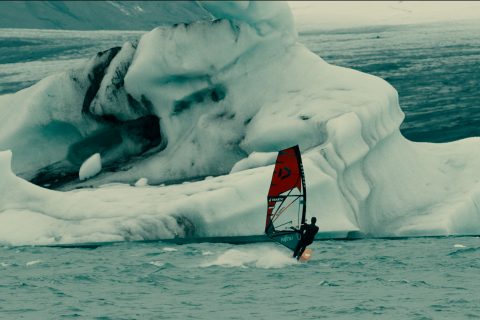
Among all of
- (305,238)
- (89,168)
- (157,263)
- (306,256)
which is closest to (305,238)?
(305,238)

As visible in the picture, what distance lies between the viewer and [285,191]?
28641 millimetres

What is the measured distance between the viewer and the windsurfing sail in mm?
28406

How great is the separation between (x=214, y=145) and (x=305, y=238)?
20.3 feet

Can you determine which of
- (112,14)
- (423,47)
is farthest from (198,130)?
(112,14)

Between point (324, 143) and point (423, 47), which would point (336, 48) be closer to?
point (423, 47)

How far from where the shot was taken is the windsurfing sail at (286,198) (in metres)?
28.4

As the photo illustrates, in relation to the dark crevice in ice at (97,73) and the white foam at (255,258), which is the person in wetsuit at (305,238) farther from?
the dark crevice in ice at (97,73)

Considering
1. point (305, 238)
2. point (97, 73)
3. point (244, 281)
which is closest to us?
point (244, 281)

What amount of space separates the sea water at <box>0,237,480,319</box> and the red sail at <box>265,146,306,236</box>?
30.9 inches

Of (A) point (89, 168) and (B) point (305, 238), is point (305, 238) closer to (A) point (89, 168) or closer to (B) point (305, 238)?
(B) point (305, 238)

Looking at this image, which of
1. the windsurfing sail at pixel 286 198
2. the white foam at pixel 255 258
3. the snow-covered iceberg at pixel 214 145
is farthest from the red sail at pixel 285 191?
Answer: the snow-covered iceberg at pixel 214 145

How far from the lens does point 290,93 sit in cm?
3388

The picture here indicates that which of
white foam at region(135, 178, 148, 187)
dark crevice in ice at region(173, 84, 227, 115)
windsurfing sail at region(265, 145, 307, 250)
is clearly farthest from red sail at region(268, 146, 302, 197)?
dark crevice in ice at region(173, 84, 227, 115)

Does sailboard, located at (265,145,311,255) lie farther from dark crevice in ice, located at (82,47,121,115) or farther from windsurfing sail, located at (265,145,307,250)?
dark crevice in ice, located at (82,47,121,115)
